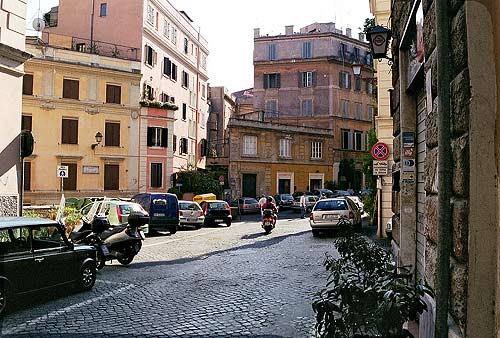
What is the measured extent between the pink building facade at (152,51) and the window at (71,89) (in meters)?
4.18

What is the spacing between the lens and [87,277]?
9.55 metres

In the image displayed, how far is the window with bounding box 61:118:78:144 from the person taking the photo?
36812 mm

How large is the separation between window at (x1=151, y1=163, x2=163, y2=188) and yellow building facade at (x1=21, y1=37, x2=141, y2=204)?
4.29 ft

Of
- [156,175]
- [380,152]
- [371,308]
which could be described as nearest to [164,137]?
[156,175]

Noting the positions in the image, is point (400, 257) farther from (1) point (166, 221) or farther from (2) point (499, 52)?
(1) point (166, 221)

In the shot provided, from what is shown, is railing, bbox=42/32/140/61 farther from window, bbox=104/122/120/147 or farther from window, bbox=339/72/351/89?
window, bbox=339/72/351/89

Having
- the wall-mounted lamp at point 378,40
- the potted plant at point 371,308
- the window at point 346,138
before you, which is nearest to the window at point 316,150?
the window at point 346,138

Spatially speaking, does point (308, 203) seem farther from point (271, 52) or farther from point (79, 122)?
point (271, 52)

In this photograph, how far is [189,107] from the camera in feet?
163

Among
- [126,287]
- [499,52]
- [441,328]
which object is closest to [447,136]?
[499,52]

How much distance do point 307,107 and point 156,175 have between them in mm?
24474

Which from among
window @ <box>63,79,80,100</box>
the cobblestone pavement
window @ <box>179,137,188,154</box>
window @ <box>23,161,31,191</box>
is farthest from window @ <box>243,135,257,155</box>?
the cobblestone pavement

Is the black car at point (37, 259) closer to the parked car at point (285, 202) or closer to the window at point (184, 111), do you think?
the parked car at point (285, 202)

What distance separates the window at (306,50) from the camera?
5938 cm
